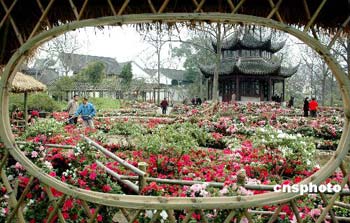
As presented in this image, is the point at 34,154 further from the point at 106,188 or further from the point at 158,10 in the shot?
the point at 158,10

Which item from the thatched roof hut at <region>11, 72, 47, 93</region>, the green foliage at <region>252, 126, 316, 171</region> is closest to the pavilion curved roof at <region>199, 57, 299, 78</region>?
the thatched roof hut at <region>11, 72, 47, 93</region>

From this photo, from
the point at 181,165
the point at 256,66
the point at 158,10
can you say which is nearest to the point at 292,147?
the point at 181,165

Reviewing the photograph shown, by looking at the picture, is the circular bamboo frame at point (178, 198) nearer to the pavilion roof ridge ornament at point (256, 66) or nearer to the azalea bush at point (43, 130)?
the azalea bush at point (43, 130)

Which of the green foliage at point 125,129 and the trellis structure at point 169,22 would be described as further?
the green foliage at point 125,129

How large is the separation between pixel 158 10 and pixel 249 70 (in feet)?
89.1

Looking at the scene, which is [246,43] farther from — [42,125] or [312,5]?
[312,5]

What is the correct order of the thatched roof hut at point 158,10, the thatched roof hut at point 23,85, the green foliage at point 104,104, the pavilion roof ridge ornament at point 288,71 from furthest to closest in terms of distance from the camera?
the pavilion roof ridge ornament at point 288,71, the green foliage at point 104,104, the thatched roof hut at point 23,85, the thatched roof hut at point 158,10

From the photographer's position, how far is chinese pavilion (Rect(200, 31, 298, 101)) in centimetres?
2942

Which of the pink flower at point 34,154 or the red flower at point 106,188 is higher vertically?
the pink flower at point 34,154

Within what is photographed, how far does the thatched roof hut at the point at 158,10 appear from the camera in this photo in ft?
9.50

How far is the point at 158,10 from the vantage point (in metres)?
2.99

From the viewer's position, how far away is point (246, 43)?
30.5 meters

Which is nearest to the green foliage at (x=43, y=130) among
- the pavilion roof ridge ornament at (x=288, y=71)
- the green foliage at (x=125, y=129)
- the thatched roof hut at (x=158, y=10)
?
the green foliage at (x=125, y=129)

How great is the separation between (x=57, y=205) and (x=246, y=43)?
29.3 m
